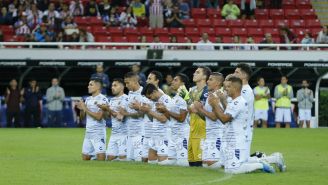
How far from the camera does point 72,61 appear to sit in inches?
1427

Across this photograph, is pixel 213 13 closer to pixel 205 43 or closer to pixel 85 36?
pixel 205 43

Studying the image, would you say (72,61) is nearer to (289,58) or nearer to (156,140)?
(289,58)

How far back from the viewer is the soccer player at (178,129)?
19.7m

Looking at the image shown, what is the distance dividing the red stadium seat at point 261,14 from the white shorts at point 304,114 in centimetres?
599

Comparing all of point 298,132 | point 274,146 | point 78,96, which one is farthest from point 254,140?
point 78,96

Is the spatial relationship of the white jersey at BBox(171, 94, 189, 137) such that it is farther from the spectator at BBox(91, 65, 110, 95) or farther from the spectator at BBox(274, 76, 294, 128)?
the spectator at BBox(274, 76, 294, 128)

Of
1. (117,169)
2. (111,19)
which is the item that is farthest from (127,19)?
(117,169)

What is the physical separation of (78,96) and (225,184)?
23.4m

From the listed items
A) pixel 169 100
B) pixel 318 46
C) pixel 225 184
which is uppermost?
pixel 318 46

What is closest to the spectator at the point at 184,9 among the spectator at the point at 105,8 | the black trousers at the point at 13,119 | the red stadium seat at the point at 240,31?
the red stadium seat at the point at 240,31

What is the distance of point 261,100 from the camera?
120 feet

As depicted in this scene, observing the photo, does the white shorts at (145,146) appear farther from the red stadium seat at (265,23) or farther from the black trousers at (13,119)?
the red stadium seat at (265,23)

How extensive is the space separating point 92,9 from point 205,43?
545 cm

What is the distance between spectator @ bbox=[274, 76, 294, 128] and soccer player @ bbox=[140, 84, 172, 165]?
55.1 ft
